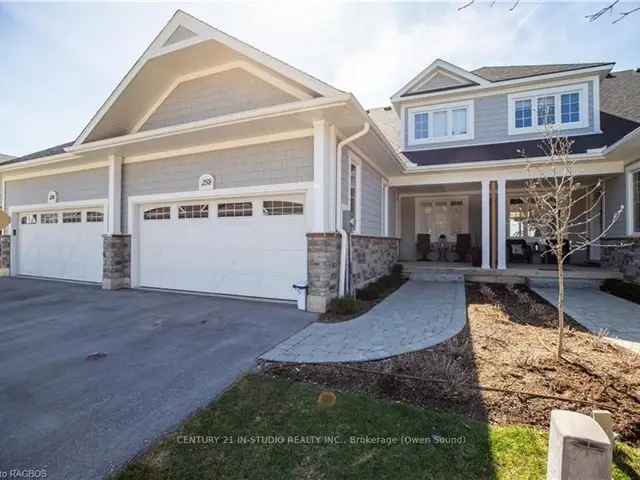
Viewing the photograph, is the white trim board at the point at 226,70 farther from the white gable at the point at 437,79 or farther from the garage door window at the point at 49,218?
the white gable at the point at 437,79

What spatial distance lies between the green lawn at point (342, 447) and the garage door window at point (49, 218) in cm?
1107

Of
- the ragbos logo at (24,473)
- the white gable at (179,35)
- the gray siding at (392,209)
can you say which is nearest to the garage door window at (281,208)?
the white gable at (179,35)

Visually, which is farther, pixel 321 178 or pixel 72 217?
pixel 72 217

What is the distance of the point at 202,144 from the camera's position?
765cm

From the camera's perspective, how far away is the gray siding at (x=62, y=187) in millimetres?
9461

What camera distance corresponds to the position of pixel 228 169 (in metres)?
7.47

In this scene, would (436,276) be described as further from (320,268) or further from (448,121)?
(448,121)

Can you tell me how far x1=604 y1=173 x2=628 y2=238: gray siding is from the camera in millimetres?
8905

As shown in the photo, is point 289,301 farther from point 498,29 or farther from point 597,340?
point 498,29

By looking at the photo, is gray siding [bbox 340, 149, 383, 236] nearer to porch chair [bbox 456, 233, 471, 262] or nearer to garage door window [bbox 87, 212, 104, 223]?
porch chair [bbox 456, 233, 471, 262]

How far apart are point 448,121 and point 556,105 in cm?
325

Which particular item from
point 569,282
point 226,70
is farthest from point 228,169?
point 569,282

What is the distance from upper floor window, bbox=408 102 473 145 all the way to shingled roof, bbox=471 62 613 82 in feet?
4.33

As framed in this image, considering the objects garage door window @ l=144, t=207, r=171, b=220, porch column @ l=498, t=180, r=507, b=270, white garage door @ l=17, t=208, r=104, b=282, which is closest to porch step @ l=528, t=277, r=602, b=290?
porch column @ l=498, t=180, r=507, b=270
